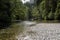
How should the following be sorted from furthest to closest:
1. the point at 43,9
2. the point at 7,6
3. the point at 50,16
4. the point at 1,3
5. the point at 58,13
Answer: the point at 43,9 → the point at 50,16 → the point at 58,13 → the point at 7,6 → the point at 1,3

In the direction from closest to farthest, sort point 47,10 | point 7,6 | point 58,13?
point 7,6, point 58,13, point 47,10

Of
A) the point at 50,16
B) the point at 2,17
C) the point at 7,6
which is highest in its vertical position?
the point at 7,6

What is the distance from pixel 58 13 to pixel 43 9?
1352 centimetres

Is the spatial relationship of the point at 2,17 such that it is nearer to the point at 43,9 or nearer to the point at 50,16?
the point at 50,16

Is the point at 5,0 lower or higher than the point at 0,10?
higher

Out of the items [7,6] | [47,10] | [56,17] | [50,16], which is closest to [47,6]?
[47,10]

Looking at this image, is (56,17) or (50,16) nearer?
(56,17)

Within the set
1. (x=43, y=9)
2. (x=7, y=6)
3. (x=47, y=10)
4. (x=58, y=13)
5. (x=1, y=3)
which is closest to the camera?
(x=1, y=3)

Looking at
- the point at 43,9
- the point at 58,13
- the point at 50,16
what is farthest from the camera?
the point at 43,9

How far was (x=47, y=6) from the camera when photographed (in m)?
54.6

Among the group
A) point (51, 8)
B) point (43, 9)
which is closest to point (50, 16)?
point (51, 8)

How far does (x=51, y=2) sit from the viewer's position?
2066 inches

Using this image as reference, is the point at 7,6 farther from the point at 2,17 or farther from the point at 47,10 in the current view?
the point at 47,10

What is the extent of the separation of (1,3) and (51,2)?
30.7m
